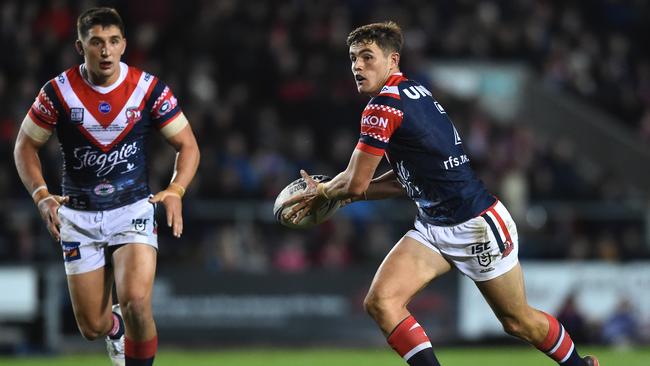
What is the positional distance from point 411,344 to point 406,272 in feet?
1.52

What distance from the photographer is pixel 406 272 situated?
283 inches

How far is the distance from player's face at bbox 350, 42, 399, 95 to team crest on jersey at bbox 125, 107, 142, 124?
58.9 inches

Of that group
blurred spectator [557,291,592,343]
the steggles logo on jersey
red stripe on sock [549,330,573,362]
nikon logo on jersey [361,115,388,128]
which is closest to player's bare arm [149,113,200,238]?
the steggles logo on jersey

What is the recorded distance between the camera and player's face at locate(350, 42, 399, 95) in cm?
712

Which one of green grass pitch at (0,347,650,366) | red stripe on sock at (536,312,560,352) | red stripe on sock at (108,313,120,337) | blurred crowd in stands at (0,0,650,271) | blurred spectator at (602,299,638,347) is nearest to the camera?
red stripe on sock at (536,312,560,352)

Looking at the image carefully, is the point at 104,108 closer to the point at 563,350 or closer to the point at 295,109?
the point at 563,350

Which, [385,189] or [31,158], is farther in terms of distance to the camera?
[385,189]

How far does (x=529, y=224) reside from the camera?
15.9 m

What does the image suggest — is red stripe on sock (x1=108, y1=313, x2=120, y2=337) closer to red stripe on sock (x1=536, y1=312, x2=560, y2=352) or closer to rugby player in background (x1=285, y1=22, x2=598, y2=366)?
rugby player in background (x1=285, y1=22, x2=598, y2=366)

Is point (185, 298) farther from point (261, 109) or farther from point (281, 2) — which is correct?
point (281, 2)

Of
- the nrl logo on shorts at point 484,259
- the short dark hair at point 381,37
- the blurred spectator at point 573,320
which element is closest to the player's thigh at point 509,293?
the nrl logo on shorts at point 484,259

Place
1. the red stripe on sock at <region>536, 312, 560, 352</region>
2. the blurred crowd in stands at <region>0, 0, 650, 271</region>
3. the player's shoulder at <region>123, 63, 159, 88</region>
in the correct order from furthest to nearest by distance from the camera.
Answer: the blurred crowd in stands at <region>0, 0, 650, 271</region>
the player's shoulder at <region>123, 63, 159, 88</region>
the red stripe on sock at <region>536, 312, 560, 352</region>

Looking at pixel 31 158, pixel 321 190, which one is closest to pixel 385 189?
pixel 321 190

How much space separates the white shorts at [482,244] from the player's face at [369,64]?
1020mm
